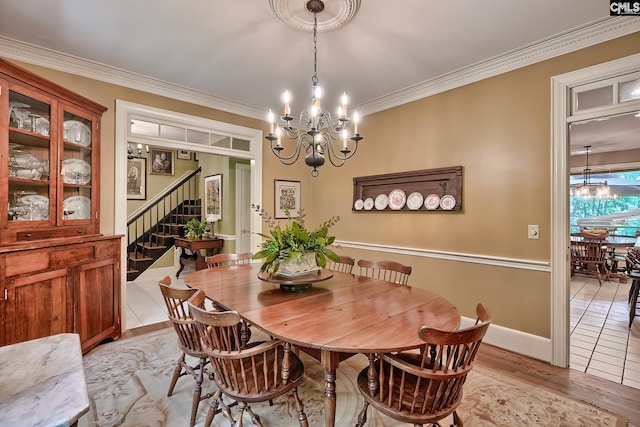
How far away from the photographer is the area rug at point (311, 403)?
1842mm

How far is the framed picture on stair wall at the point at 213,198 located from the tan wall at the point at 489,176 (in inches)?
137

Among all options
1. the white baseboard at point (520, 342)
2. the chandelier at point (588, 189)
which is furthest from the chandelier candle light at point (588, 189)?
the white baseboard at point (520, 342)

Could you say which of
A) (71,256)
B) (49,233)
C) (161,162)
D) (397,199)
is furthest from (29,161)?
(161,162)

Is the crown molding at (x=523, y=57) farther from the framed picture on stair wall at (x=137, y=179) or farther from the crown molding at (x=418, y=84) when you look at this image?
the framed picture on stair wall at (x=137, y=179)

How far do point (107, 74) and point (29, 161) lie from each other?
1.22 m

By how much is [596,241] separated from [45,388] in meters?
7.83

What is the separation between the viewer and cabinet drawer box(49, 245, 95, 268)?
235cm

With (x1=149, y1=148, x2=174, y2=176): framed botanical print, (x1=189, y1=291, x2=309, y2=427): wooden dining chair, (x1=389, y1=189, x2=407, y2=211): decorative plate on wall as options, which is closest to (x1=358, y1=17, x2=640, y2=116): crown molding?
(x1=389, y1=189, x2=407, y2=211): decorative plate on wall

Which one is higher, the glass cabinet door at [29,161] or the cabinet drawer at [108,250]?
the glass cabinet door at [29,161]

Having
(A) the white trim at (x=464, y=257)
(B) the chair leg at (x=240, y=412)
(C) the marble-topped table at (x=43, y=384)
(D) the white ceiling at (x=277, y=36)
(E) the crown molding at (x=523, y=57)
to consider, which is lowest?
(B) the chair leg at (x=240, y=412)

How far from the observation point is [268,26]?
2305 mm

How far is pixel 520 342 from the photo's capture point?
272 cm

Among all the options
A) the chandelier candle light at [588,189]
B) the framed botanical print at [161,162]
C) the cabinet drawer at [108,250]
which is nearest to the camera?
the cabinet drawer at [108,250]

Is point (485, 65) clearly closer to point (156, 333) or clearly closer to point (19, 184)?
point (19, 184)
